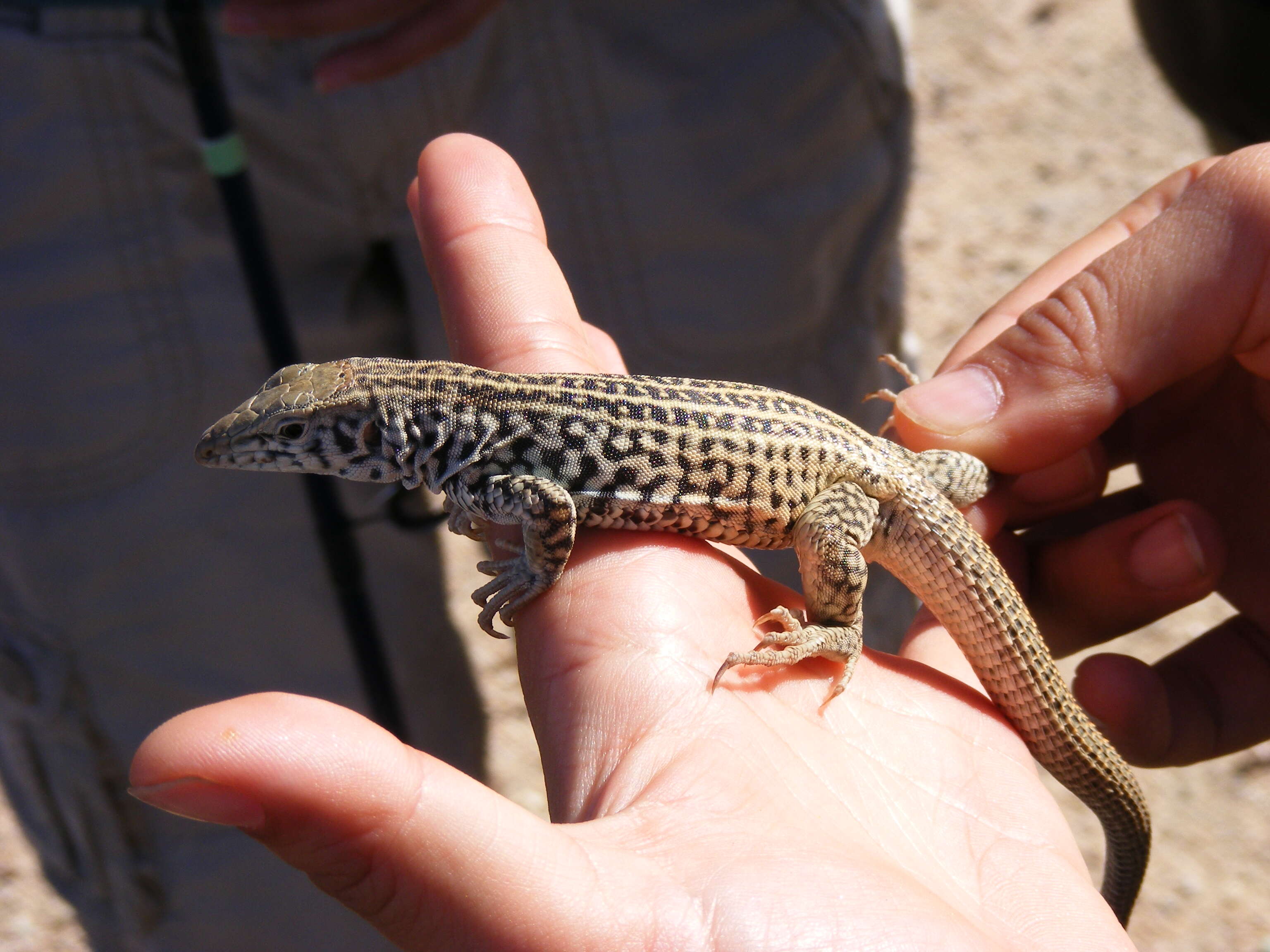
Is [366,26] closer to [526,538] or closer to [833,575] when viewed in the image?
[526,538]

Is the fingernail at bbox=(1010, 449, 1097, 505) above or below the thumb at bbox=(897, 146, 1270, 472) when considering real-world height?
below

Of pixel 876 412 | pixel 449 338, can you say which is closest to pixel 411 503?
pixel 449 338

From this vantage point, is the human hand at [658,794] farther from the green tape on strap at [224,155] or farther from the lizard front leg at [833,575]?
the green tape on strap at [224,155]

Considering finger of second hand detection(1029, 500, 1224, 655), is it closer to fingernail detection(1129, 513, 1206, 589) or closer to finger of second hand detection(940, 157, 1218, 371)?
fingernail detection(1129, 513, 1206, 589)

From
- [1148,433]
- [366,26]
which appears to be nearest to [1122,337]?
[1148,433]

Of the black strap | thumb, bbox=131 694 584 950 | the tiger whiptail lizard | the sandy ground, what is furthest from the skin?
the sandy ground

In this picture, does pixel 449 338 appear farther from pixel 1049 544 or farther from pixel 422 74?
pixel 1049 544
